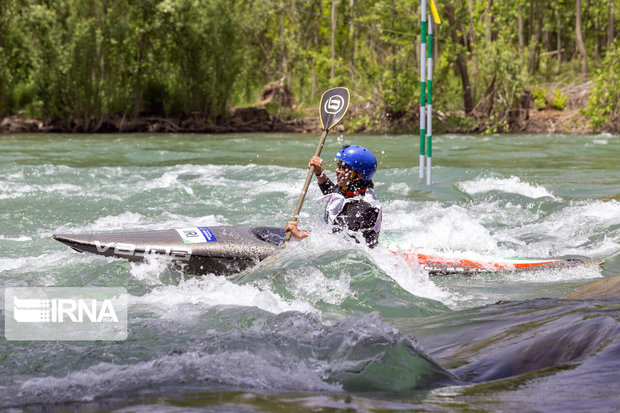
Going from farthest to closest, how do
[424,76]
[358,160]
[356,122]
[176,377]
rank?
[356,122], [424,76], [358,160], [176,377]

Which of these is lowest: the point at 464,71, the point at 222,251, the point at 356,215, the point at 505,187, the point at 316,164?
the point at 222,251

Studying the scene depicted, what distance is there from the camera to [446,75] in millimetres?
23000

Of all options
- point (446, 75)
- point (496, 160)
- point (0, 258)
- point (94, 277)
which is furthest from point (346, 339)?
point (446, 75)

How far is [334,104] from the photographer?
7.25 meters

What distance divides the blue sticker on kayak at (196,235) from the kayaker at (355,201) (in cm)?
61

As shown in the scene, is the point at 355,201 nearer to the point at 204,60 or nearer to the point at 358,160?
the point at 358,160

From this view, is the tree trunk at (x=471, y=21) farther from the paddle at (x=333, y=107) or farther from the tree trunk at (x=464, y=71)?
the paddle at (x=333, y=107)

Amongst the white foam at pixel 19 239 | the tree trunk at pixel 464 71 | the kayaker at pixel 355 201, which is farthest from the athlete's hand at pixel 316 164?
the tree trunk at pixel 464 71

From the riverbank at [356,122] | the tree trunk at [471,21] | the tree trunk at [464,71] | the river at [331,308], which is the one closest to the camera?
the river at [331,308]

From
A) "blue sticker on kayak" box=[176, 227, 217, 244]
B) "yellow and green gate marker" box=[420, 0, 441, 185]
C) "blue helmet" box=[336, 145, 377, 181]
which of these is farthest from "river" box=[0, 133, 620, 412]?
"yellow and green gate marker" box=[420, 0, 441, 185]

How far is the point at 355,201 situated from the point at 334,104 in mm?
1973

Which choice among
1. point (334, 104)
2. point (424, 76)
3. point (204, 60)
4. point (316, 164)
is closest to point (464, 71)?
point (204, 60)

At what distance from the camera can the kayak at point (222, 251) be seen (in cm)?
537

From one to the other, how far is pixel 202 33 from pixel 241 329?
22602 mm
